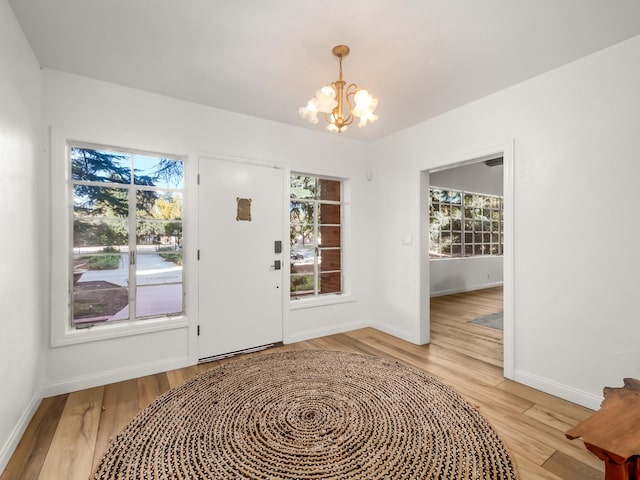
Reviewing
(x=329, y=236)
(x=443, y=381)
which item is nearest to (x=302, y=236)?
(x=329, y=236)

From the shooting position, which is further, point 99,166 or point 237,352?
point 237,352

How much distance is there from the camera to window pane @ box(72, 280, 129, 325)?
2768 millimetres

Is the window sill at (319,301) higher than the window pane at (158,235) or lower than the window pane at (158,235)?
lower

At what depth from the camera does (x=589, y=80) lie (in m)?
2.37

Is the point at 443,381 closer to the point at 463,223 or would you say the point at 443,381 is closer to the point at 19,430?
the point at 19,430

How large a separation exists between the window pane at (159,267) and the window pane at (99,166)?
0.76 m

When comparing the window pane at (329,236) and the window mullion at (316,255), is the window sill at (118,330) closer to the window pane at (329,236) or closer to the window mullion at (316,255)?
the window mullion at (316,255)

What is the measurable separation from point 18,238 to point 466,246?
742 centimetres

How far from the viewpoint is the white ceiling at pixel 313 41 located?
1.89m

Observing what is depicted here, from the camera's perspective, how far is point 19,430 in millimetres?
2002

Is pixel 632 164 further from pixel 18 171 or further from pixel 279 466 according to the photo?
pixel 18 171

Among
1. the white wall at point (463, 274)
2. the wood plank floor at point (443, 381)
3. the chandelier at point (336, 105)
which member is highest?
the chandelier at point (336, 105)

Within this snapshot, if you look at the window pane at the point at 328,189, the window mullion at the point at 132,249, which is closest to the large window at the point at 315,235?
the window pane at the point at 328,189

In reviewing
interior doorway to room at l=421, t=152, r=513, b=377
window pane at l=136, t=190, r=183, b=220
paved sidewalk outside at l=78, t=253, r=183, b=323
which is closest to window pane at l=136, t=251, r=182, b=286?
paved sidewalk outside at l=78, t=253, r=183, b=323
